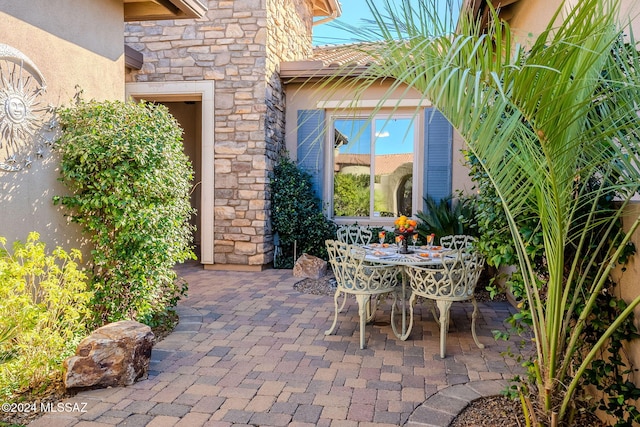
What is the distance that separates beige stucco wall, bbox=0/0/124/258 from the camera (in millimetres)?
3148

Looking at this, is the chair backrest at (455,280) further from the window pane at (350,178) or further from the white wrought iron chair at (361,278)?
the window pane at (350,178)

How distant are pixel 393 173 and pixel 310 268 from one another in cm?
241

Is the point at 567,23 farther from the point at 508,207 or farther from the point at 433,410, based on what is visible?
the point at 433,410

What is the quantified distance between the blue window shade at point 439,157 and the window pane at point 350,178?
1.07m

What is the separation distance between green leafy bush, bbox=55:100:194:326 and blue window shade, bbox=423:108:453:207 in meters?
4.62

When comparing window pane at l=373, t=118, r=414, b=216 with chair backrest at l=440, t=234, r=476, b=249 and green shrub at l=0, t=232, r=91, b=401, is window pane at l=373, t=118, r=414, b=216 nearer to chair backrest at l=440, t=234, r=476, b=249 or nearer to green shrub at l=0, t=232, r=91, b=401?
chair backrest at l=440, t=234, r=476, b=249

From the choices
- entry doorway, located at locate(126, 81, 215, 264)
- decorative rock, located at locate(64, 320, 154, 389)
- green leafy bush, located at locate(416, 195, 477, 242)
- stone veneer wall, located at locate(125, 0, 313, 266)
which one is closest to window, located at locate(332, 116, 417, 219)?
green leafy bush, located at locate(416, 195, 477, 242)

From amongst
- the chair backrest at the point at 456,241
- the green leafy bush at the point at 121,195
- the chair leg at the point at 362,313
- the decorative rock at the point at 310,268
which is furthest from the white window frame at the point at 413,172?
the green leafy bush at the point at 121,195

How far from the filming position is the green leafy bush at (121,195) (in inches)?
137

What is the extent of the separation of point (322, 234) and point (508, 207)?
5242mm

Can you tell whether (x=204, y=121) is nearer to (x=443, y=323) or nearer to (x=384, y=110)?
(x=384, y=110)

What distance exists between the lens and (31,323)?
2590 millimetres

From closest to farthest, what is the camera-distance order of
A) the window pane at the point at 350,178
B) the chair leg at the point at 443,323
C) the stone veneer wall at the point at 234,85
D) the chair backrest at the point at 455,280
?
the chair leg at the point at 443,323 → the chair backrest at the point at 455,280 → the stone veneer wall at the point at 234,85 → the window pane at the point at 350,178

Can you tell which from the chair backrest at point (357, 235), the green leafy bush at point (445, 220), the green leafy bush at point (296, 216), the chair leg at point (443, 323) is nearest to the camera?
the chair leg at point (443, 323)
